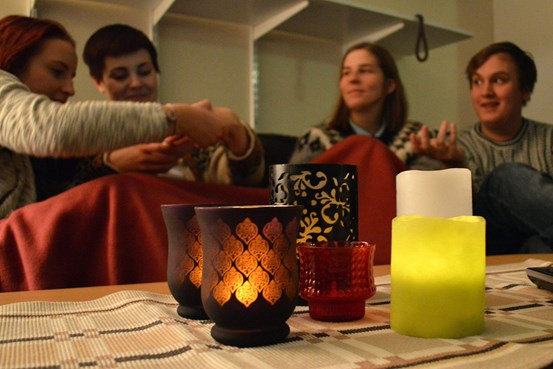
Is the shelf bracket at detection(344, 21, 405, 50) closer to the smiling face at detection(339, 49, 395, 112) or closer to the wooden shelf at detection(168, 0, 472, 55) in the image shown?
the wooden shelf at detection(168, 0, 472, 55)

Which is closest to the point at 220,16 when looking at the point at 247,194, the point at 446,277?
the point at 247,194

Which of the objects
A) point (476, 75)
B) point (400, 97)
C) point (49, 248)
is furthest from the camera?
point (476, 75)

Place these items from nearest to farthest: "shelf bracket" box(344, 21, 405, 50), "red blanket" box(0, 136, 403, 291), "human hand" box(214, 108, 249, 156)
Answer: "red blanket" box(0, 136, 403, 291) < "human hand" box(214, 108, 249, 156) < "shelf bracket" box(344, 21, 405, 50)

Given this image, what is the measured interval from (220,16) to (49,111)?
3.92 feet

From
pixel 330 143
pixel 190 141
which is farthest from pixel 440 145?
pixel 190 141

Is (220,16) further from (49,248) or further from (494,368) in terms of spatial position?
(494,368)

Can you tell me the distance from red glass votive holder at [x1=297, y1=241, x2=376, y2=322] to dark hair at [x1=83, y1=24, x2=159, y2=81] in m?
1.30

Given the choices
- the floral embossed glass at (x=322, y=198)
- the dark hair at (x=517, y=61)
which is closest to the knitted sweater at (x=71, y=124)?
the floral embossed glass at (x=322, y=198)

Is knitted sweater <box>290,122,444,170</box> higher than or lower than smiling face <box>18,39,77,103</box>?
lower

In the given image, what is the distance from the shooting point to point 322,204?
0.48 m

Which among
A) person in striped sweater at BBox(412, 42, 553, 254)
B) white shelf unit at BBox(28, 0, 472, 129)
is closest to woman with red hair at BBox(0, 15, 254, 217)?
white shelf unit at BBox(28, 0, 472, 129)

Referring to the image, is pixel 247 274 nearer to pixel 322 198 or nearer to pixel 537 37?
pixel 322 198

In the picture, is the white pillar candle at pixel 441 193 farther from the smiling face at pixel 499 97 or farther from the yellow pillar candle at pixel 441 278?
the smiling face at pixel 499 97

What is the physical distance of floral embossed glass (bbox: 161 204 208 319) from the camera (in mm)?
433
